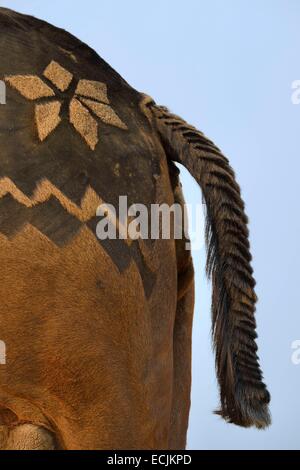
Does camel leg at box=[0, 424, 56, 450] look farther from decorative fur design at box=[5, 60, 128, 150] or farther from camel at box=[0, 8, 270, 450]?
decorative fur design at box=[5, 60, 128, 150]

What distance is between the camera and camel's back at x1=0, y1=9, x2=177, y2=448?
1042mm

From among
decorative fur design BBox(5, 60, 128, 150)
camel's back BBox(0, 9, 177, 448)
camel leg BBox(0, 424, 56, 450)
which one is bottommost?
camel leg BBox(0, 424, 56, 450)

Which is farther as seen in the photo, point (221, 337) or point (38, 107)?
point (221, 337)

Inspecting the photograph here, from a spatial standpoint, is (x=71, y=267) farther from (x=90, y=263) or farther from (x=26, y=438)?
(x=26, y=438)

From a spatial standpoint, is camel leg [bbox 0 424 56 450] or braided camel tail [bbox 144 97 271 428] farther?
braided camel tail [bbox 144 97 271 428]

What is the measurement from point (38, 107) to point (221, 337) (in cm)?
44

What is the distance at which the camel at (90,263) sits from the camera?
3.43 ft

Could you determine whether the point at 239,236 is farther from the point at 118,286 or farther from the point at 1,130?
the point at 1,130

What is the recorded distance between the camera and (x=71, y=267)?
1054 millimetres

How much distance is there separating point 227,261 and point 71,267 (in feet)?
0.95

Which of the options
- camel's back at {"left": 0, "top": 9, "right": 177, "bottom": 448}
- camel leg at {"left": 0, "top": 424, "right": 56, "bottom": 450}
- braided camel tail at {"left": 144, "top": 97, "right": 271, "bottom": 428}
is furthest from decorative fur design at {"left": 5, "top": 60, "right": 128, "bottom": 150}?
camel leg at {"left": 0, "top": 424, "right": 56, "bottom": 450}

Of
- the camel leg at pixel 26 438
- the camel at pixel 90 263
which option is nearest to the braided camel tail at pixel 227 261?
the camel at pixel 90 263
